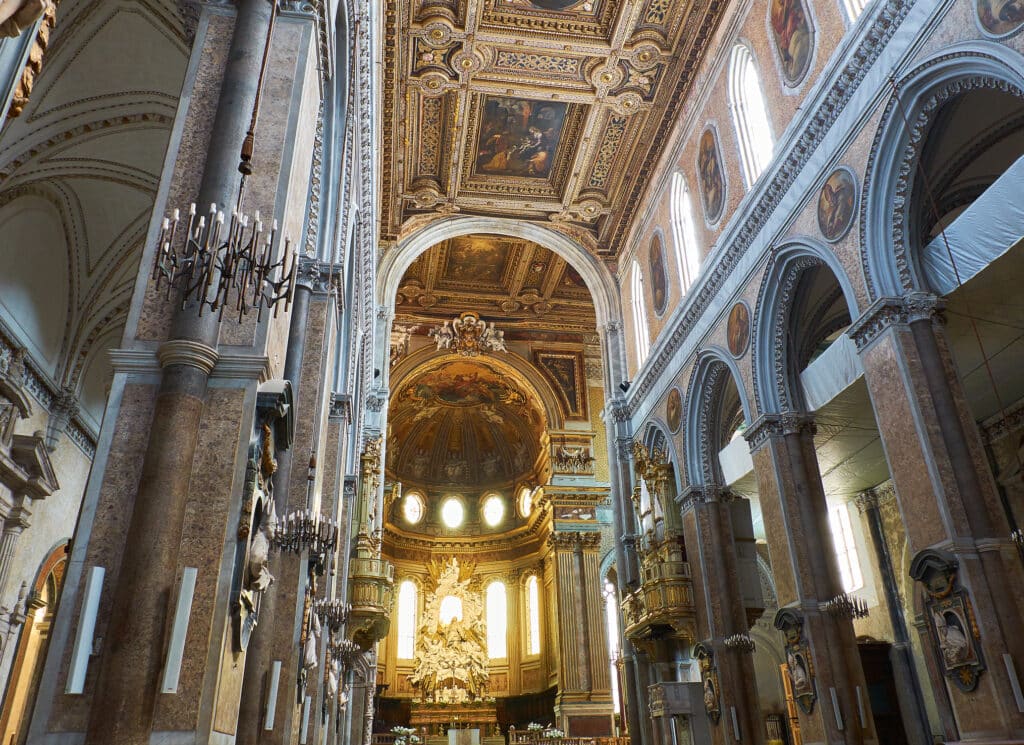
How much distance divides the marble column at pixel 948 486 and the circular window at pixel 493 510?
2052cm

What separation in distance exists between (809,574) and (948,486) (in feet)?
10.2

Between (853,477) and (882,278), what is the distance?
7.98 m

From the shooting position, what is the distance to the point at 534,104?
16.1 m

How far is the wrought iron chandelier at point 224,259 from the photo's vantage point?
4.51 m

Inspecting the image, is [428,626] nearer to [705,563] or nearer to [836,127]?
[705,563]

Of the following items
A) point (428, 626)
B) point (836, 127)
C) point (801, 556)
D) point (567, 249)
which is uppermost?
point (567, 249)

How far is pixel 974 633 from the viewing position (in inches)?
280

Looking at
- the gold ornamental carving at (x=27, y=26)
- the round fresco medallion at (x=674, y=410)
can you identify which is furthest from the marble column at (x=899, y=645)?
the gold ornamental carving at (x=27, y=26)

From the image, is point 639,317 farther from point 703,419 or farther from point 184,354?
point 184,354

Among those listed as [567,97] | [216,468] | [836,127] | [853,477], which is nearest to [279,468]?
[216,468]

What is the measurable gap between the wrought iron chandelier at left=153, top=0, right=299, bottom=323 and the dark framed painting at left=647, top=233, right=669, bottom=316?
39.3 ft

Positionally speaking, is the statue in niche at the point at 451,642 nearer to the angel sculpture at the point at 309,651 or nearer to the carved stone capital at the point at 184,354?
the angel sculpture at the point at 309,651

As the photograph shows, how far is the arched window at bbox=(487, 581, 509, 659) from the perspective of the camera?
2702cm

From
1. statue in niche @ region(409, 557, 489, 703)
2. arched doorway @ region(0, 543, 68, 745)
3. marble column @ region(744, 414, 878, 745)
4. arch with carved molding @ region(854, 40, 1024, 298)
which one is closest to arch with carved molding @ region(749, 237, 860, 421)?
marble column @ region(744, 414, 878, 745)
